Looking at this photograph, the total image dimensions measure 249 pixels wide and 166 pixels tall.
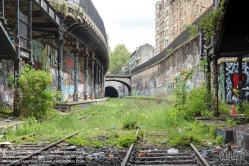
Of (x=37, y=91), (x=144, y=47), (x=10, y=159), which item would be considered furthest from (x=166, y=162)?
(x=144, y=47)

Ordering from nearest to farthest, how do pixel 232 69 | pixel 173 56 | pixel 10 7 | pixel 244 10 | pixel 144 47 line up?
pixel 244 10 → pixel 10 7 → pixel 232 69 → pixel 173 56 → pixel 144 47

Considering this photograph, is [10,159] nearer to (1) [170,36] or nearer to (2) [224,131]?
(2) [224,131]

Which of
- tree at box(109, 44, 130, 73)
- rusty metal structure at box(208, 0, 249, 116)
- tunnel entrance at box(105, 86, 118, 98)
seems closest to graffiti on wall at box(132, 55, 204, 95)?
rusty metal structure at box(208, 0, 249, 116)

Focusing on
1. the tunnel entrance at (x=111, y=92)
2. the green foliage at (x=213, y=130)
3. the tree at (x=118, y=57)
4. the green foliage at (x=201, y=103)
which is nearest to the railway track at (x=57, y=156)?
the green foliage at (x=213, y=130)

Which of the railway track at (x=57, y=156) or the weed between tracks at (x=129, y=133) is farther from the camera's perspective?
the weed between tracks at (x=129, y=133)

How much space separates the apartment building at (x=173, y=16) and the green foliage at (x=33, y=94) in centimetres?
3821

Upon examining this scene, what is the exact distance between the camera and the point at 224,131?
848 centimetres

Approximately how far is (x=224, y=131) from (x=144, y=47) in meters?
93.0

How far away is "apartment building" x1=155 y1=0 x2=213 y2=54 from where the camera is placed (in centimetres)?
5869

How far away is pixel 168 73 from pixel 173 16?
124 feet

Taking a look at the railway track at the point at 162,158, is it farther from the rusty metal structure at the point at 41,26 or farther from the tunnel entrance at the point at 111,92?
the tunnel entrance at the point at 111,92

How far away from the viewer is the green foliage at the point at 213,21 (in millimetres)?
11117

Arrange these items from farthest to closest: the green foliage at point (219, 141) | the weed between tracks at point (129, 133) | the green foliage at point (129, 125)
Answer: the green foliage at point (129, 125)
the weed between tracks at point (129, 133)
the green foliage at point (219, 141)

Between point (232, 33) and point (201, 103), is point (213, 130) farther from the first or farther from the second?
point (201, 103)
